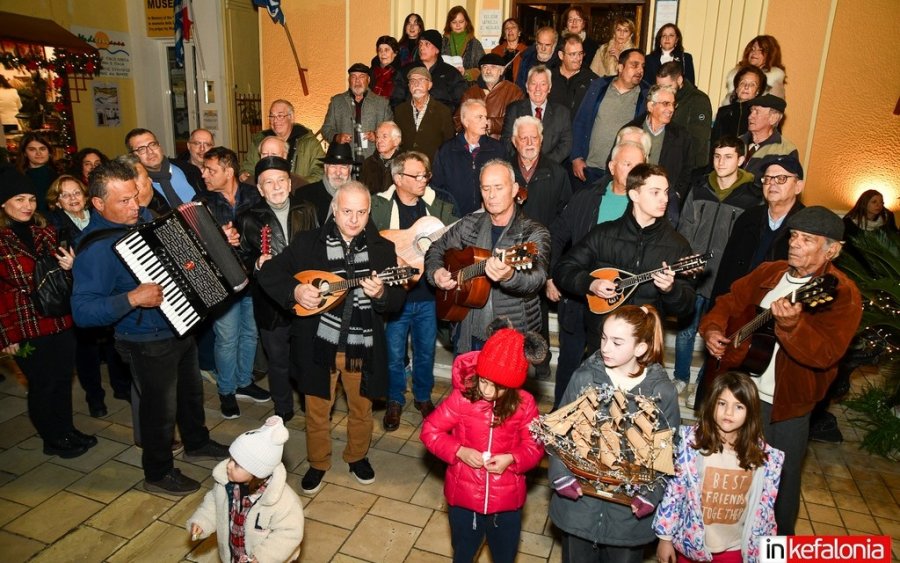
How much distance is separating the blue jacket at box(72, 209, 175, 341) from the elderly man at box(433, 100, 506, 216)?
9.25 feet

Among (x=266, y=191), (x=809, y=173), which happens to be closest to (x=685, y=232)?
(x=266, y=191)

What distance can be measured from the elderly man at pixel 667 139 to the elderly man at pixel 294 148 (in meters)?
3.46

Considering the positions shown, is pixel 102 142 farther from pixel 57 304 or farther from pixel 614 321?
pixel 614 321

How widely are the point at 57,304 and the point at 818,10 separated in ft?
29.9

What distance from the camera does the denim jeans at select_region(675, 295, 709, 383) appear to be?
549 cm

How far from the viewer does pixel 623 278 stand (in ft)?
13.4

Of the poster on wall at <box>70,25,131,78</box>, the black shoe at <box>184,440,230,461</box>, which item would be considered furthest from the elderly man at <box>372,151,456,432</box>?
the poster on wall at <box>70,25,131,78</box>

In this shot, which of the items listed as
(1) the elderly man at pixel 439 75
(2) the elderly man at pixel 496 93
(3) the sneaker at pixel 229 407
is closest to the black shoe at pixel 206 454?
(3) the sneaker at pixel 229 407

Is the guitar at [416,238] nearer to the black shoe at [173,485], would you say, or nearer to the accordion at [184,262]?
the accordion at [184,262]

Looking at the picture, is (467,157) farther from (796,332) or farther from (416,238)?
(796,332)

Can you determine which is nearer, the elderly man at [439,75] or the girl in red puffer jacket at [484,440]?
the girl in red puffer jacket at [484,440]

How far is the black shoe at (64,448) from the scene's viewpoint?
4.86 meters

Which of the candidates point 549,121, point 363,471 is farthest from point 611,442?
point 549,121

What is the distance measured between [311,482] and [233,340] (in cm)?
168
